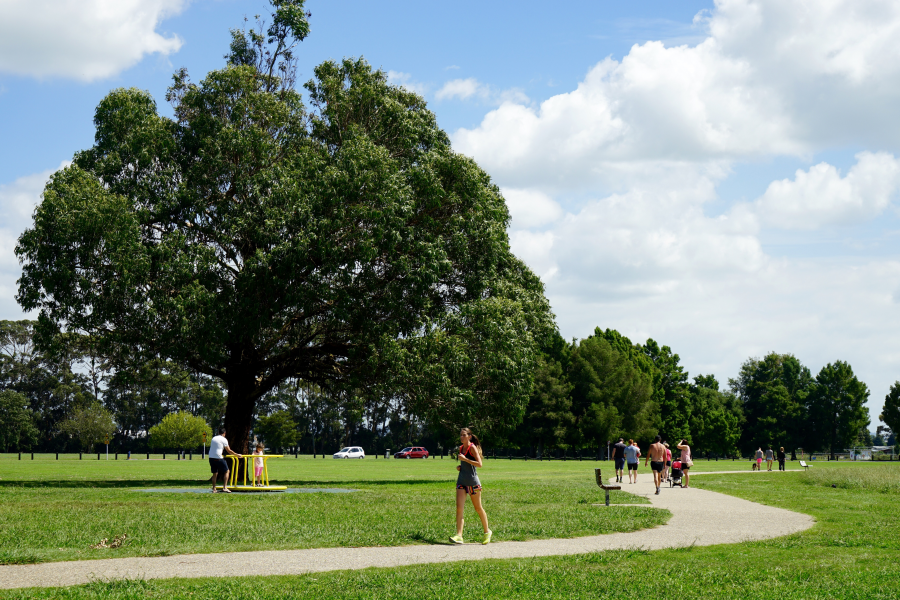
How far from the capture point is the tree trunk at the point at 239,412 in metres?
31.0

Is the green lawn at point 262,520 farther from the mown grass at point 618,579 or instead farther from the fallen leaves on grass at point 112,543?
the mown grass at point 618,579

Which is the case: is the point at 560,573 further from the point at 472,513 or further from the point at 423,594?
the point at 472,513

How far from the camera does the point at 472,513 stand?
18.2 metres

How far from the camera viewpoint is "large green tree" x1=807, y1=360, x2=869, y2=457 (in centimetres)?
11569

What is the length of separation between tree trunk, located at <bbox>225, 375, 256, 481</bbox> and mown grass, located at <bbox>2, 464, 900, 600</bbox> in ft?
69.5

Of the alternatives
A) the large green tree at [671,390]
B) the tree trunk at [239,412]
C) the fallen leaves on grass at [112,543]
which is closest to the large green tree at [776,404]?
the large green tree at [671,390]

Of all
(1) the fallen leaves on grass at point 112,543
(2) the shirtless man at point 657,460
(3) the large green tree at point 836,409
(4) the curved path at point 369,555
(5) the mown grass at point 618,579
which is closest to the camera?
(5) the mown grass at point 618,579

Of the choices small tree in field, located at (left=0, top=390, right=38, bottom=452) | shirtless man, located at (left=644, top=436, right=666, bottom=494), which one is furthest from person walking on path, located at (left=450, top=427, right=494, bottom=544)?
small tree in field, located at (left=0, top=390, right=38, bottom=452)

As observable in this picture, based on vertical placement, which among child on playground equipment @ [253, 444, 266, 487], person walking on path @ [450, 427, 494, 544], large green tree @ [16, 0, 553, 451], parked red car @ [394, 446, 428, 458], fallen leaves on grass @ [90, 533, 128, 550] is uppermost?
large green tree @ [16, 0, 553, 451]

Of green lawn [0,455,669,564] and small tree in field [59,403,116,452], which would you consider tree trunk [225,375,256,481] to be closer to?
green lawn [0,455,669,564]

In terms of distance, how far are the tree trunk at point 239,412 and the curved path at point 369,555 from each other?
49.8ft

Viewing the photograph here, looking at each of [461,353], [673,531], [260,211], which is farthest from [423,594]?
[260,211]

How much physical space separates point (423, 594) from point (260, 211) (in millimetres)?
21620

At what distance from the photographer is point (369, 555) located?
11828mm
